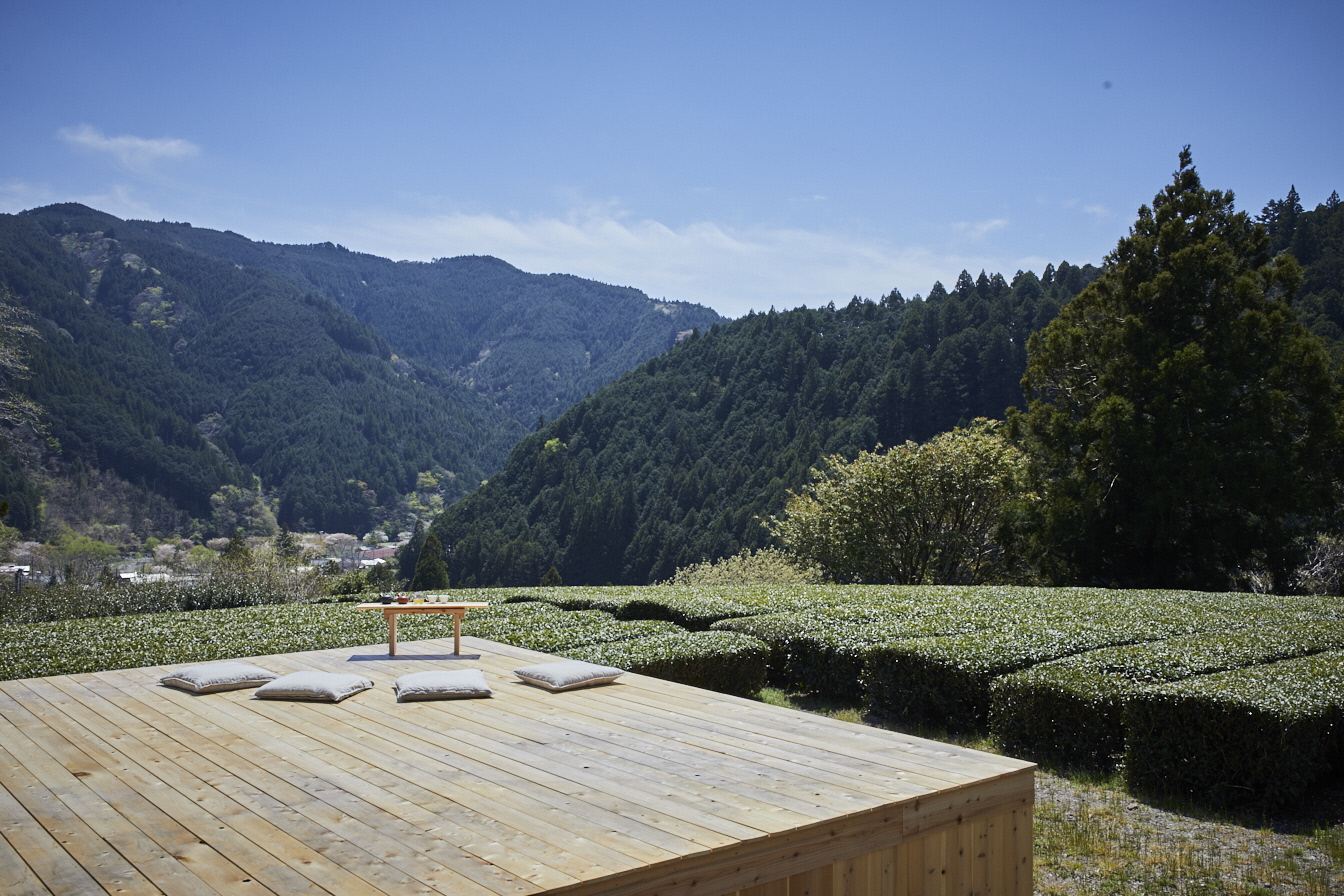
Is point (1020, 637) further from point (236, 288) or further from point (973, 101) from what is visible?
point (236, 288)

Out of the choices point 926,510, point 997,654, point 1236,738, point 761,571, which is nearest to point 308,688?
point 997,654

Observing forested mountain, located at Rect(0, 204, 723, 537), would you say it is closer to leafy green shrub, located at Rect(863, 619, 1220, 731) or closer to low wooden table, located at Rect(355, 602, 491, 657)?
low wooden table, located at Rect(355, 602, 491, 657)

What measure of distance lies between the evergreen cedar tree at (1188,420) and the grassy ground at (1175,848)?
43.6 ft

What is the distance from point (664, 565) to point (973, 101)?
5250cm

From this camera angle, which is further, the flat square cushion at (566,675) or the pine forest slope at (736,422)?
the pine forest slope at (736,422)

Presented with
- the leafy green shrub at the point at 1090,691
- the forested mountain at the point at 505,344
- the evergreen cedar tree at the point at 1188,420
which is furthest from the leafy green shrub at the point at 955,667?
the forested mountain at the point at 505,344

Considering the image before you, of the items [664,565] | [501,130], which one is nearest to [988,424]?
[501,130]

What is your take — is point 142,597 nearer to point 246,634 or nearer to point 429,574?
point 246,634

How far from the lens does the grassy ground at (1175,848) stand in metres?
4.45

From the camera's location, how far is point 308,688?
5.23 metres

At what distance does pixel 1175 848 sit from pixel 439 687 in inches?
170

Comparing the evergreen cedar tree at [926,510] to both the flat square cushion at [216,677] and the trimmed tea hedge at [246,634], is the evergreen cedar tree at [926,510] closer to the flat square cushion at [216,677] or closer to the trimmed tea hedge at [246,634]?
the trimmed tea hedge at [246,634]

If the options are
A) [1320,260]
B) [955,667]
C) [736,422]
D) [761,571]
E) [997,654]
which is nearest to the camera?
[955,667]

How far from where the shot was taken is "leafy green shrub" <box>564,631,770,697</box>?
7.36 meters
